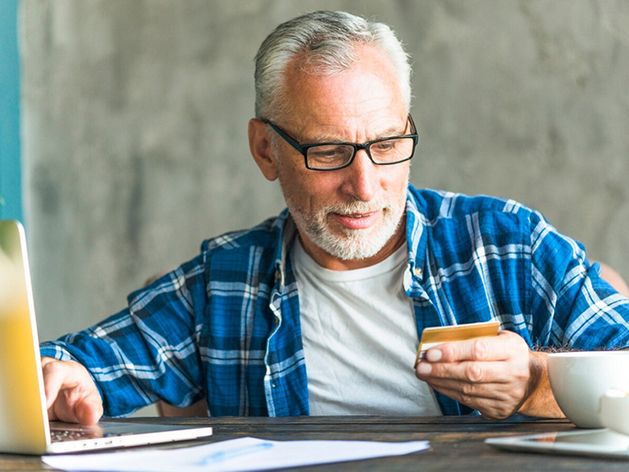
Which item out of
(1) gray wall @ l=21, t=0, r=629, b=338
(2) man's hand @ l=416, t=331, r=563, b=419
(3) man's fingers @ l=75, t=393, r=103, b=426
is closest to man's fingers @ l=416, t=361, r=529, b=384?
(2) man's hand @ l=416, t=331, r=563, b=419

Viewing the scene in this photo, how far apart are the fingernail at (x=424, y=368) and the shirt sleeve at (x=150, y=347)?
31.4 inches

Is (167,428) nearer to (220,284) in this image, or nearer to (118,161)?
(220,284)

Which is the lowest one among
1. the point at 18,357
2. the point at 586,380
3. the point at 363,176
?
the point at 586,380

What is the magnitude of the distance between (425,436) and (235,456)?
264 millimetres

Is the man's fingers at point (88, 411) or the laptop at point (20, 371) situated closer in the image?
the laptop at point (20, 371)

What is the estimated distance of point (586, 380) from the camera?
3.32 feet

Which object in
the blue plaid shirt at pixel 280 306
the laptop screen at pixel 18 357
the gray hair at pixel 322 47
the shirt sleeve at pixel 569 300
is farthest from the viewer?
the gray hair at pixel 322 47

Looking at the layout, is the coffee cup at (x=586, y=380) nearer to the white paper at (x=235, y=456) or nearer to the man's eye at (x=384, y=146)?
the white paper at (x=235, y=456)

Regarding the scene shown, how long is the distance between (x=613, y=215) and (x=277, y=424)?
2012 millimetres

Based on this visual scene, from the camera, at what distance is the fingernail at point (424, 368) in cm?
112

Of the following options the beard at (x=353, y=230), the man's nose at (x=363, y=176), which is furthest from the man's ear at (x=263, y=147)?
the man's nose at (x=363, y=176)

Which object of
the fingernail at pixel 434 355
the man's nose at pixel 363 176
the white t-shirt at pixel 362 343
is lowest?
the white t-shirt at pixel 362 343

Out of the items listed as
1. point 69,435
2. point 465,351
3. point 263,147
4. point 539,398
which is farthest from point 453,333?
point 263,147

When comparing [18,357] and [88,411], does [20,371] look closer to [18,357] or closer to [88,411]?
[18,357]
